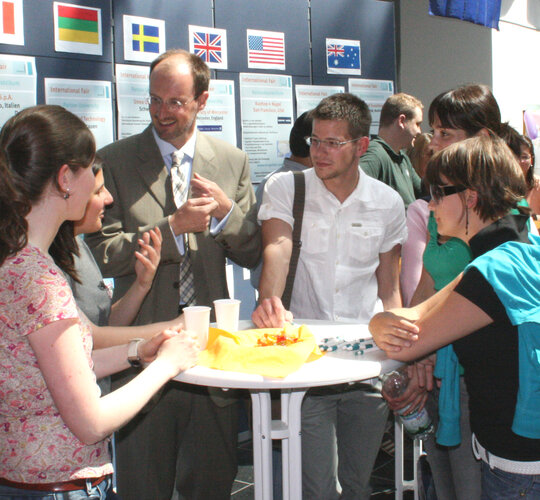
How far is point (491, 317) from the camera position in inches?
57.3

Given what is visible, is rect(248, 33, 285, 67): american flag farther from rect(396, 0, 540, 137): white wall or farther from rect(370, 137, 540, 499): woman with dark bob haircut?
rect(396, 0, 540, 137): white wall

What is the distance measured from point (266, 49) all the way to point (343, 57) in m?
0.67

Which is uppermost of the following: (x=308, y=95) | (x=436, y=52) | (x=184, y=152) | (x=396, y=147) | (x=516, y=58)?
(x=436, y=52)

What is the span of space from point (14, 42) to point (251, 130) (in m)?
1.51

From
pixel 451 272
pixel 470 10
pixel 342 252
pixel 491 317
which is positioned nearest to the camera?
pixel 491 317

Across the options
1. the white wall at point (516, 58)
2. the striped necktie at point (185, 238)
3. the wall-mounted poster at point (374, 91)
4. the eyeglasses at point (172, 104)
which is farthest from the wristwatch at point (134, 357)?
the white wall at point (516, 58)

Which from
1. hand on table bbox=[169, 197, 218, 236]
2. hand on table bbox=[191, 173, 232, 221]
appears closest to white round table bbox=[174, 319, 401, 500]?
hand on table bbox=[169, 197, 218, 236]

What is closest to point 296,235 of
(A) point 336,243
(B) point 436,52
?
(A) point 336,243

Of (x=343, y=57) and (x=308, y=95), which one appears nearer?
(x=308, y=95)

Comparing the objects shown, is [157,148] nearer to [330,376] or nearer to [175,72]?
[175,72]

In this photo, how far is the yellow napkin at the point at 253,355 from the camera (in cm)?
165

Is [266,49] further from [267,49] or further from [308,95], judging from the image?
[308,95]

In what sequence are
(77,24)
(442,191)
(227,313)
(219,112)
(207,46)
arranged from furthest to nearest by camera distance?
(219,112), (207,46), (77,24), (227,313), (442,191)

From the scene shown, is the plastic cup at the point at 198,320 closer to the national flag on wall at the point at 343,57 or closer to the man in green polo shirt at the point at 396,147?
the man in green polo shirt at the point at 396,147
